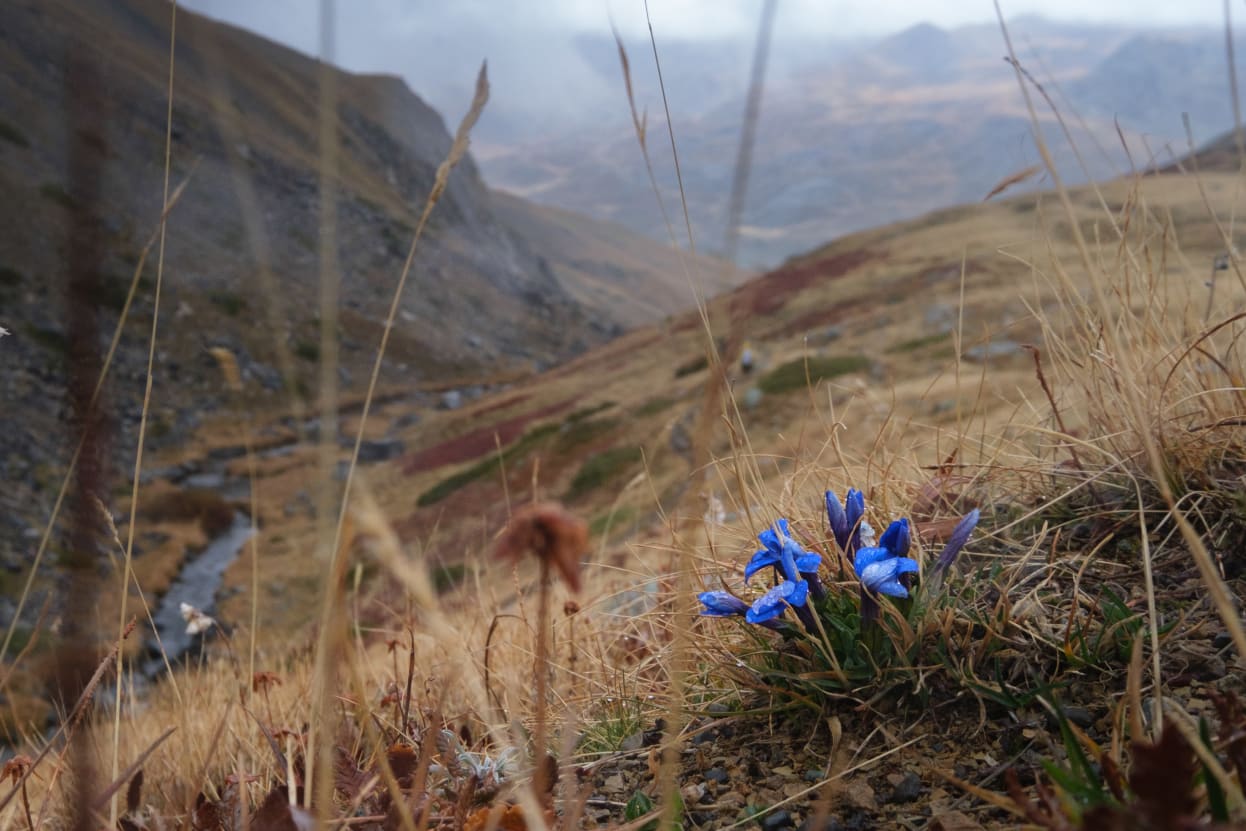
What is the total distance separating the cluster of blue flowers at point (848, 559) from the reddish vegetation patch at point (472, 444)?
2228 centimetres

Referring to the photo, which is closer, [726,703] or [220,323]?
[726,703]

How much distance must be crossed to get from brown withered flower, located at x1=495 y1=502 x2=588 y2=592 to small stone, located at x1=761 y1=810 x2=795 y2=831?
3.63 ft

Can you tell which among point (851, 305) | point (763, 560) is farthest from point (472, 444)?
point (763, 560)

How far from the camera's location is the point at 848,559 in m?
1.91

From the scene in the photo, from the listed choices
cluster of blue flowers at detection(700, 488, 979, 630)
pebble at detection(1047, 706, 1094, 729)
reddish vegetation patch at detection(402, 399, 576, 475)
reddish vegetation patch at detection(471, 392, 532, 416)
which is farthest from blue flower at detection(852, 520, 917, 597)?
Result: reddish vegetation patch at detection(471, 392, 532, 416)

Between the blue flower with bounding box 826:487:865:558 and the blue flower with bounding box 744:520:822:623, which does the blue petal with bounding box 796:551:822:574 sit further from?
the blue flower with bounding box 826:487:865:558

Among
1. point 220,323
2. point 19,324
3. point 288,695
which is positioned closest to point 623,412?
point 288,695

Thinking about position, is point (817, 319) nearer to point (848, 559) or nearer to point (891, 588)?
point (848, 559)

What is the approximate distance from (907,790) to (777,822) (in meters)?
0.27

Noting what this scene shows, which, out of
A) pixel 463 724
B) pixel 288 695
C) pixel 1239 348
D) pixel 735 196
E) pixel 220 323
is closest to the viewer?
pixel 735 196

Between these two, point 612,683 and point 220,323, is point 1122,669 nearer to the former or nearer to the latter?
point 612,683

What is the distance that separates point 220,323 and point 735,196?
43898mm

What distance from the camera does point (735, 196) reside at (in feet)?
3.86

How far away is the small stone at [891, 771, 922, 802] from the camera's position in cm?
158
